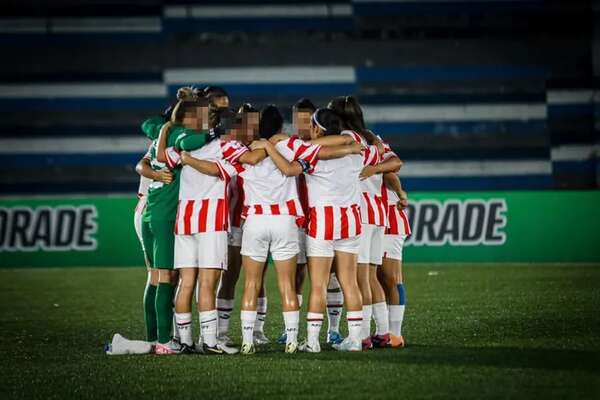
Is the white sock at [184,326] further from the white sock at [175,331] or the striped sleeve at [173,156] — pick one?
the striped sleeve at [173,156]

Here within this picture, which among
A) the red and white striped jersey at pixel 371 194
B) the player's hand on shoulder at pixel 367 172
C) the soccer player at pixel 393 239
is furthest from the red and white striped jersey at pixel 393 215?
the player's hand on shoulder at pixel 367 172

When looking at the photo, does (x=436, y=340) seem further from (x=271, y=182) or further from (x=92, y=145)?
(x=92, y=145)

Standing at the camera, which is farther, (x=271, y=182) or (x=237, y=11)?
(x=237, y=11)

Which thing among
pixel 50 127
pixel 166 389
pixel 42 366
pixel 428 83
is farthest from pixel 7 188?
pixel 166 389

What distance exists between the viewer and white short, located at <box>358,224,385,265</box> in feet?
28.8

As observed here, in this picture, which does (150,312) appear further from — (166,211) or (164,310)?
(166,211)

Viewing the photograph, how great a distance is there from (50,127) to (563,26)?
973 cm

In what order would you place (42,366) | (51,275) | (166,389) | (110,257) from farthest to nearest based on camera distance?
(110,257)
(51,275)
(42,366)
(166,389)

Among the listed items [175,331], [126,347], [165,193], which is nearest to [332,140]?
[165,193]

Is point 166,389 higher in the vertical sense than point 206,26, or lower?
lower

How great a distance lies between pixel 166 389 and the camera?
7043 mm

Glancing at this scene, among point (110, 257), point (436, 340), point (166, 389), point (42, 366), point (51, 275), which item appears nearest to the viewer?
point (166, 389)

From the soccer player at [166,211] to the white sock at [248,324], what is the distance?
22.5 inches

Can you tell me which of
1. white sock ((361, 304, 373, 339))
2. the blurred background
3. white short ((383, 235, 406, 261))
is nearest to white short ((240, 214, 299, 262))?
white sock ((361, 304, 373, 339))
